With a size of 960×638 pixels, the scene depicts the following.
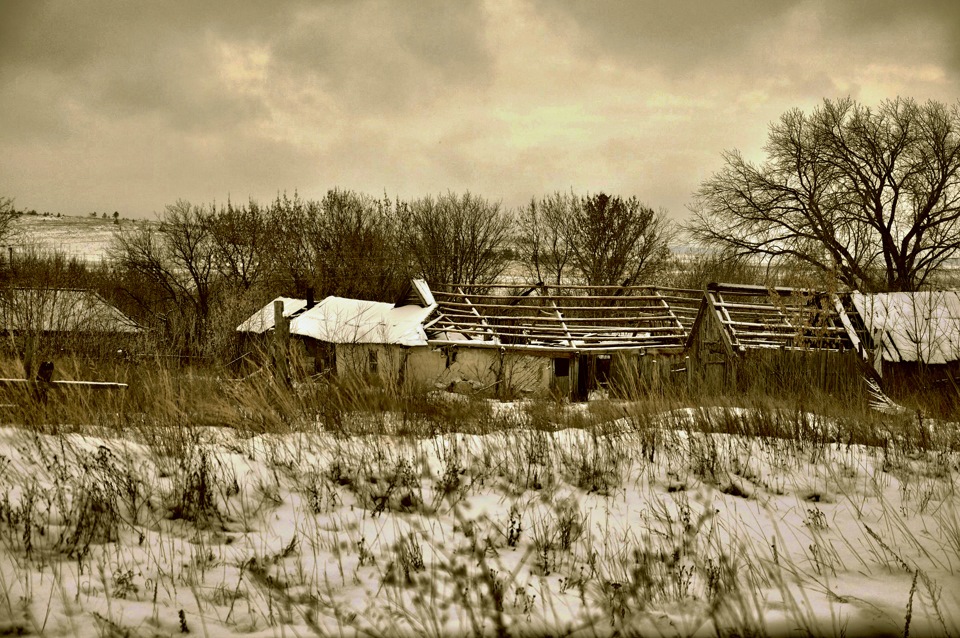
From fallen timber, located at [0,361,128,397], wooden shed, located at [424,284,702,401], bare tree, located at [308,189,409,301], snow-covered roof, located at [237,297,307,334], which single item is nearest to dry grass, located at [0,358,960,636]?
fallen timber, located at [0,361,128,397]

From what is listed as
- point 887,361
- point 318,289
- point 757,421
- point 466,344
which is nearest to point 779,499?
point 757,421

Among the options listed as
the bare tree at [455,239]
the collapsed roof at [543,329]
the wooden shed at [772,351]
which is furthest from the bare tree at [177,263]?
the wooden shed at [772,351]

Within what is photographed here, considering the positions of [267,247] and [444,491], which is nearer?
[444,491]

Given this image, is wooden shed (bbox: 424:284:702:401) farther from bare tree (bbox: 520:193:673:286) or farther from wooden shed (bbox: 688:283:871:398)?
bare tree (bbox: 520:193:673:286)

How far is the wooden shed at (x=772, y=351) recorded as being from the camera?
9.14 m

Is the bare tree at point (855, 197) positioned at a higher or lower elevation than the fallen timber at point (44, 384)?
higher

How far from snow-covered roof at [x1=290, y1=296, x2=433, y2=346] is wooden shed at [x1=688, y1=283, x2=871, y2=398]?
1043 cm

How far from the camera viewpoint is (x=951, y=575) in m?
3.32

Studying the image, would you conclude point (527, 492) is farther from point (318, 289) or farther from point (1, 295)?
point (318, 289)

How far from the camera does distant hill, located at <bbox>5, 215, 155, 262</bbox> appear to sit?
5849cm

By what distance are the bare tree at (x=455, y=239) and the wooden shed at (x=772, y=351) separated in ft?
75.0

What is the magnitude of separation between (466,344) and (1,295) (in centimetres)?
1690

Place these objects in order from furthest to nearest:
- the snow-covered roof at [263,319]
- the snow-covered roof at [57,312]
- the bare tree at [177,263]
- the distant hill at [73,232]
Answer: the distant hill at [73,232] → the bare tree at [177,263] → the snow-covered roof at [263,319] → the snow-covered roof at [57,312]

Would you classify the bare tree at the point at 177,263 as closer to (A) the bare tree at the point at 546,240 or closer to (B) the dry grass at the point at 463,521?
(A) the bare tree at the point at 546,240
